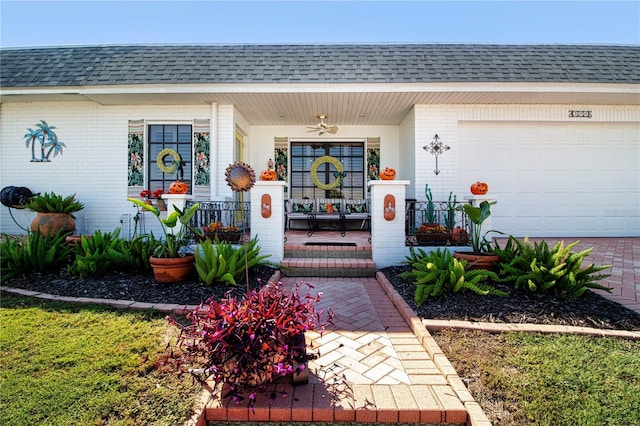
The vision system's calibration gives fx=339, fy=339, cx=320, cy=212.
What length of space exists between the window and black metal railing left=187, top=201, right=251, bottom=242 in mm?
1374

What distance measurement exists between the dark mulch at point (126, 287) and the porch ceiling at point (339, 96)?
3.81 m

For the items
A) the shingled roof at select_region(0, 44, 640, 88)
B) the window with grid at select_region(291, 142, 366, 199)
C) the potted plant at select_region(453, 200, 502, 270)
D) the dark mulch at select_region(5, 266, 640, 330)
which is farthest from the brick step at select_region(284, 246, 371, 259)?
the window with grid at select_region(291, 142, 366, 199)

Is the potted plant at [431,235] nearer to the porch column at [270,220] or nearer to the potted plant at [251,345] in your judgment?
the porch column at [270,220]

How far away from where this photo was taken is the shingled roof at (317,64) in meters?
6.36

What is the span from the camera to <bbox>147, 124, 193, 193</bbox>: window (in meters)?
7.31

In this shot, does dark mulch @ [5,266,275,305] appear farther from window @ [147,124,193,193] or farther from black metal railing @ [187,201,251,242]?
window @ [147,124,193,193]

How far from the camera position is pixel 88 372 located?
2.08 metres

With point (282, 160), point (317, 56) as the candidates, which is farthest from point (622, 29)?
point (282, 160)

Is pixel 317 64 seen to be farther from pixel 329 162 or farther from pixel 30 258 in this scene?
pixel 30 258

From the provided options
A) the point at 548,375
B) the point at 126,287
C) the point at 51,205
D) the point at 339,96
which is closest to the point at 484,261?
the point at 548,375

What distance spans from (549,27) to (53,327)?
10.4m

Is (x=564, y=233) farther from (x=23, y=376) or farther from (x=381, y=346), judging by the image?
(x=23, y=376)

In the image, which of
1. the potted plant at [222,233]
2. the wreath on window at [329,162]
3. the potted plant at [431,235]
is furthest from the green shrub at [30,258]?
the wreath on window at [329,162]

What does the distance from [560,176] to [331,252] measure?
5.70m
